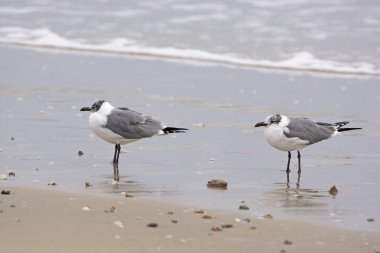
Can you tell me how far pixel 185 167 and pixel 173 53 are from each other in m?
9.20

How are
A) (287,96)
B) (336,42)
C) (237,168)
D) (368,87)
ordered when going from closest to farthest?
(237,168), (287,96), (368,87), (336,42)

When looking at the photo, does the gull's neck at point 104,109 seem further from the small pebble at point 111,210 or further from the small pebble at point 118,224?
the small pebble at point 118,224

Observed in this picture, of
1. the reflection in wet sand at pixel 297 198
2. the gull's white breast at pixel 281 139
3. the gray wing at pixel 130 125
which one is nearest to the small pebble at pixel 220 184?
the reflection in wet sand at pixel 297 198

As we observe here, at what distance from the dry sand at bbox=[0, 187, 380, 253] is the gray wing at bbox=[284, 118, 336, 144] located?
2.18 metres

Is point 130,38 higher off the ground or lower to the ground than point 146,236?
higher

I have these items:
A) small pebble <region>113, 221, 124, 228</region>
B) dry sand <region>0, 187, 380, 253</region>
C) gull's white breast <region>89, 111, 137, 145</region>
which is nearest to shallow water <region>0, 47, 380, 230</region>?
gull's white breast <region>89, 111, 137, 145</region>

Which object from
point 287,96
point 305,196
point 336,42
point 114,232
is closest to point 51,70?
point 287,96

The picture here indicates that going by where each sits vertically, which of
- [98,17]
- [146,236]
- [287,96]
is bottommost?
[146,236]

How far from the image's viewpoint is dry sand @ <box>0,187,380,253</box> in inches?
243

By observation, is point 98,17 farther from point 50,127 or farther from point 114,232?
Answer: point 114,232

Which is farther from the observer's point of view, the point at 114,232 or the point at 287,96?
the point at 287,96

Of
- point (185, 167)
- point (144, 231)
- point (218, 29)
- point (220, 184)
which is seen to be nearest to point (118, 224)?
point (144, 231)

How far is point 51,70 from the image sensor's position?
15.8 m

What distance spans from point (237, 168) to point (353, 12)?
44.3 feet
